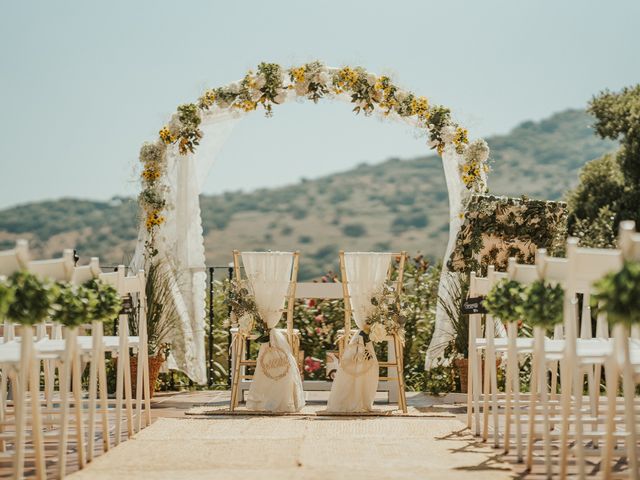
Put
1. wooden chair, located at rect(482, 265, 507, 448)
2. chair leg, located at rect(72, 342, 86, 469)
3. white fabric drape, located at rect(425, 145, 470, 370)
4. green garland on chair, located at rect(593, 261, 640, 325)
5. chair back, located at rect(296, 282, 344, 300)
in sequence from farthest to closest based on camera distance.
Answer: white fabric drape, located at rect(425, 145, 470, 370) → chair back, located at rect(296, 282, 344, 300) → wooden chair, located at rect(482, 265, 507, 448) → chair leg, located at rect(72, 342, 86, 469) → green garland on chair, located at rect(593, 261, 640, 325)

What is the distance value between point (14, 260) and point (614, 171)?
13.9 m

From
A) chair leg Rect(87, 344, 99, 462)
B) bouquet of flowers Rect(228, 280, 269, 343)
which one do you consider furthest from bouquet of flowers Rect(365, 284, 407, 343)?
chair leg Rect(87, 344, 99, 462)

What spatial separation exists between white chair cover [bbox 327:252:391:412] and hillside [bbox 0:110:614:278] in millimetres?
29230

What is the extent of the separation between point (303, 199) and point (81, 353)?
38.2 meters

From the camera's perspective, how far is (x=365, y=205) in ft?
144

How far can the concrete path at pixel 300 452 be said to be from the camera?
493 cm

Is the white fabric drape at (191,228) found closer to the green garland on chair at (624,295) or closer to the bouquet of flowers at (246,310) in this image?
the bouquet of flowers at (246,310)

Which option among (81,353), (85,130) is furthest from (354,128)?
(81,353)

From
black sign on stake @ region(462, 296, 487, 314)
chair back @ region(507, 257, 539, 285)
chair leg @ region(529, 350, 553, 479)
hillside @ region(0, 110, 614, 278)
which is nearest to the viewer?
chair leg @ region(529, 350, 553, 479)

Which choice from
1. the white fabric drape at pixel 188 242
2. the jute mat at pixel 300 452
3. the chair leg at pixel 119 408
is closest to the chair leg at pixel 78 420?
the jute mat at pixel 300 452

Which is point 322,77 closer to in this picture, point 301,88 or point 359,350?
point 301,88

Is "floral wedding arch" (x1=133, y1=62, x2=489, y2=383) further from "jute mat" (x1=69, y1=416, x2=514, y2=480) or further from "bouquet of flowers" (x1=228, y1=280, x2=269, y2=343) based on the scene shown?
"jute mat" (x1=69, y1=416, x2=514, y2=480)

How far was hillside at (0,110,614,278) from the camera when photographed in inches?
1517

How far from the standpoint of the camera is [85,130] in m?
38.4
